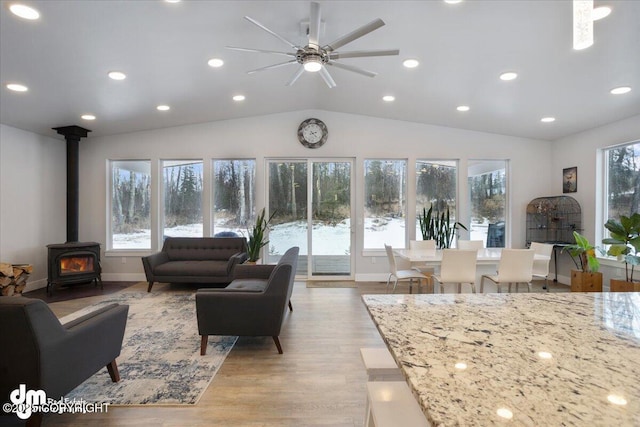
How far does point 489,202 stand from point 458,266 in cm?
297

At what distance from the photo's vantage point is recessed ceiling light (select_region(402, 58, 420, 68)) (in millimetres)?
3452

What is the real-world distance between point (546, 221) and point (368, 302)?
570 cm

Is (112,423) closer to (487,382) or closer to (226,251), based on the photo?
(487,382)

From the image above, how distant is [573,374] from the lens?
29.8 inches

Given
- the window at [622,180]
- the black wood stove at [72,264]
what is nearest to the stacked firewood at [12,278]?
the black wood stove at [72,264]

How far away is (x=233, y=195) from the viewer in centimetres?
600

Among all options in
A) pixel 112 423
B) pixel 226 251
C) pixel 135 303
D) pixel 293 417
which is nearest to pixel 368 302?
pixel 293 417

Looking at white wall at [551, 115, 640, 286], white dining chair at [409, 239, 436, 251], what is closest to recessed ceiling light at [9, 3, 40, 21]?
white dining chair at [409, 239, 436, 251]

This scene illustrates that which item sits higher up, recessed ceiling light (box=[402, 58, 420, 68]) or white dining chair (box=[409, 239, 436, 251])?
recessed ceiling light (box=[402, 58, 420, 68])

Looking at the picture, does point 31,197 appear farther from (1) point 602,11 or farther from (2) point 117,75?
(1) point 602,11

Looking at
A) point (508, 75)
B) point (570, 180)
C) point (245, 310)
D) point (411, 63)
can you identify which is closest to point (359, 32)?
point (411, 63)

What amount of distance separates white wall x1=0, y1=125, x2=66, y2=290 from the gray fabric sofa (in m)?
1.95

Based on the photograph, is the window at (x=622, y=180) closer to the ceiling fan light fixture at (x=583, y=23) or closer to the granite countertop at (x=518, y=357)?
the granite countertop at (x=518, y=357)

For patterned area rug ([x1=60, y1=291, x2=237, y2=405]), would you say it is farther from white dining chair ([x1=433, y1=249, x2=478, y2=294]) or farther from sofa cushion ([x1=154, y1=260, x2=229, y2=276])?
white dining chair ([x1=433, y1=249, x2=478, y2=294])
